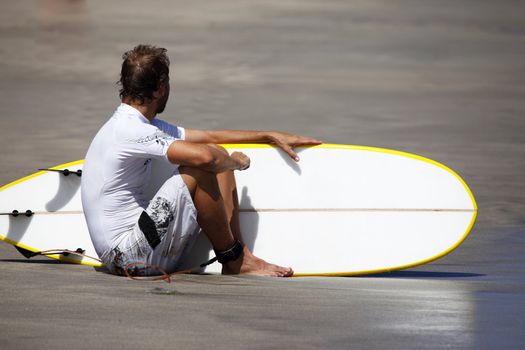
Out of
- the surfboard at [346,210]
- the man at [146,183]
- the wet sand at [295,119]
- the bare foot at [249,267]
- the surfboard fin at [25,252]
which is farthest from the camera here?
the surfboard fin at [25,252]

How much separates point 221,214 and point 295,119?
5173mm

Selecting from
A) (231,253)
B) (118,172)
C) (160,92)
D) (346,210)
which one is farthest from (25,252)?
(346,210)

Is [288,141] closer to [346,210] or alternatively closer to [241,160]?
[346,210]

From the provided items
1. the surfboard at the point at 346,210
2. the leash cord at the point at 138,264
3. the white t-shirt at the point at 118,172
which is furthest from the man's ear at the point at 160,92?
the leash cord at the point at 138,264

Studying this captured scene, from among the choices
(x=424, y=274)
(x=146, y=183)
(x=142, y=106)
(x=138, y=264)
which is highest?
(x=142, y=106)

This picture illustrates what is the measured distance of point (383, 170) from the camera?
5.47 metres

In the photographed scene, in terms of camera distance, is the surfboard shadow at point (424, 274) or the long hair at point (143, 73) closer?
the long hair at point (143, 73)

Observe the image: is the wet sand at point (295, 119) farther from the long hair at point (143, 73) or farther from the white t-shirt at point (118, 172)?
the long hair at point (143, 73)

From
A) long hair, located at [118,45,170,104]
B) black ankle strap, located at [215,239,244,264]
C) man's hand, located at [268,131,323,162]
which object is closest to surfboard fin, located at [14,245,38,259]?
black ankle strap, located at [215,239,244,264]

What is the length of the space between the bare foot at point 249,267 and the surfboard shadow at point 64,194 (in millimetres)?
942

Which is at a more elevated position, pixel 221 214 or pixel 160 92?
pixel 160 92

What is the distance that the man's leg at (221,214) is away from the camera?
4793mm

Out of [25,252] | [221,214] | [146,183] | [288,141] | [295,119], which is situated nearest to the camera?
[221,214]

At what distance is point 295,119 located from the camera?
10.0 metres
